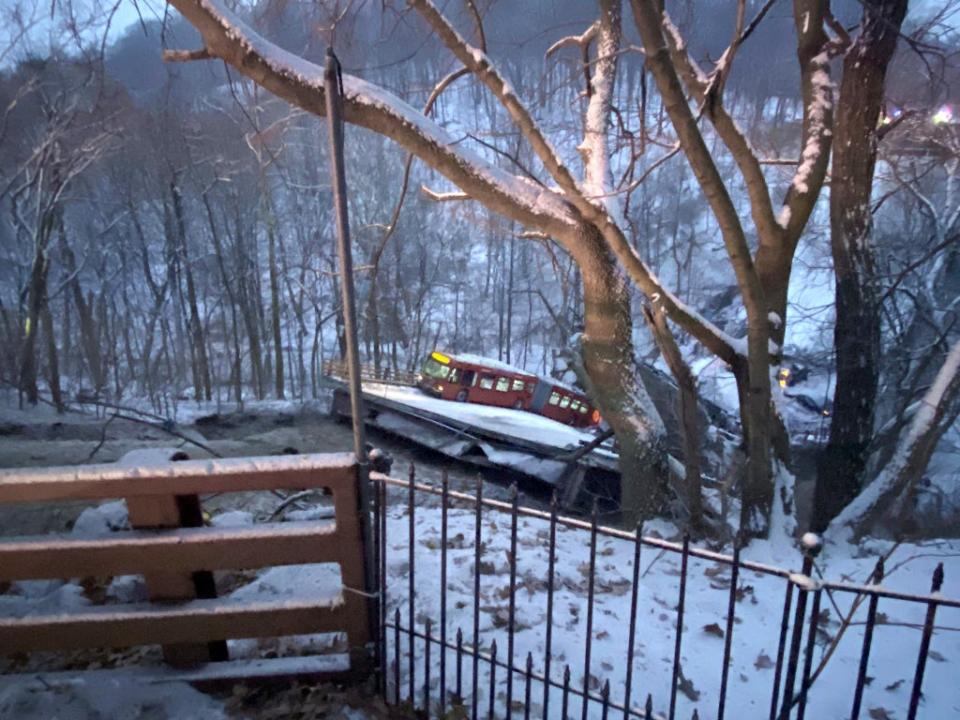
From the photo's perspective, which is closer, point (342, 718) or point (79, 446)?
point (342, 718)

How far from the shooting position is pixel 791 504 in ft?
17.8

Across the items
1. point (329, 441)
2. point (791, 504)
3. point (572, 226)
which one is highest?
point (572, 226)

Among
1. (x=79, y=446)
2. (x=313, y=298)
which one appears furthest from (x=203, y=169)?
(x=79, y=446)

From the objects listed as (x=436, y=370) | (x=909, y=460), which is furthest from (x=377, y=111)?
(x=436, y=370)

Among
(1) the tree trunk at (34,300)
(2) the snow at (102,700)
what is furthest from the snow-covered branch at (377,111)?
(1) the tree trunk at (34,300)

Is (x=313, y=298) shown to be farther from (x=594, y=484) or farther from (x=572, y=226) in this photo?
(x=572, y=226)

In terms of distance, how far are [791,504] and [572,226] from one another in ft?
11.1

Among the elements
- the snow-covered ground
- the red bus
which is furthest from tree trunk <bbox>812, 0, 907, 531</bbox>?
the red bus

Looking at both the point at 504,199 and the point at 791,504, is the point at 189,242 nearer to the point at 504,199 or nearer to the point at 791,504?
the point at 504,199

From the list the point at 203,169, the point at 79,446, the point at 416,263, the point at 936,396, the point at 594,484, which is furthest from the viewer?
the point at 416,263

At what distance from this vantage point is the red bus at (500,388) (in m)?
18.1

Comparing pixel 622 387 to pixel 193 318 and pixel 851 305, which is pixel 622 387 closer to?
pixel 851 305

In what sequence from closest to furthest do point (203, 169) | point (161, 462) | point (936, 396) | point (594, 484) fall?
point (161, 462) < point (936, 396) < point (594, 484) < point (203, 169)

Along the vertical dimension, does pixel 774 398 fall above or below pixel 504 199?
below
